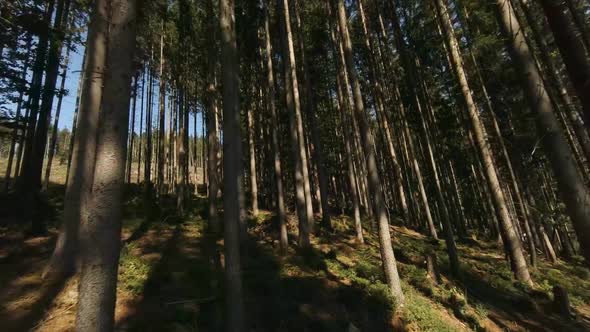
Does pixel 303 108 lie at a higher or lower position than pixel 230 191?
higher

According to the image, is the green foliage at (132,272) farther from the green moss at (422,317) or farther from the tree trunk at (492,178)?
the tree trunk at (492,178)

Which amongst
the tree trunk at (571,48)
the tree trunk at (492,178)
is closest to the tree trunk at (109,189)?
the tree trunk at (571,48)

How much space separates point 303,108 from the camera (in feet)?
66.3

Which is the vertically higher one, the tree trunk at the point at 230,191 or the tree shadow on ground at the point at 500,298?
the tree trunk at the point at 230,191

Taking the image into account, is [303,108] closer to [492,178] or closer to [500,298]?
[492,178]

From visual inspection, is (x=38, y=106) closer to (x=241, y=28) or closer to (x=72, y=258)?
(x=72, y=258)

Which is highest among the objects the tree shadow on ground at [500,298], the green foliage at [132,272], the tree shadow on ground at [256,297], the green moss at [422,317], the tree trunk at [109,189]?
the tree trunk at [109,189]

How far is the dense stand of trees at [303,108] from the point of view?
330 cm

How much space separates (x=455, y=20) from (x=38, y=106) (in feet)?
63.5

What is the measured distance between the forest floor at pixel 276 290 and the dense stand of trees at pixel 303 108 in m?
0.77

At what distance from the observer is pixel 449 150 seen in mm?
21359

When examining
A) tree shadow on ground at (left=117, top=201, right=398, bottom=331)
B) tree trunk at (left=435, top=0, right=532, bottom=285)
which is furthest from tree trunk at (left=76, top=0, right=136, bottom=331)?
tree trunk at (left=435, top=0, right=532, bottom=285)

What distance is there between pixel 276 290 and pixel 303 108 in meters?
14.9

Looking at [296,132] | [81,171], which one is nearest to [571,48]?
[296,132]
